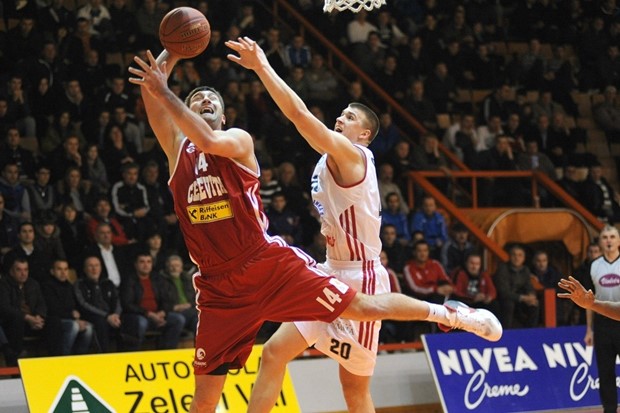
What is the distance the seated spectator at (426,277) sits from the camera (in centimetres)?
1237

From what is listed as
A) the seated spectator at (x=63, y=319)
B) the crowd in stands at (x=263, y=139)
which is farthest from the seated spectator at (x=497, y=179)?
the seated spectator at (x=63, y=319)

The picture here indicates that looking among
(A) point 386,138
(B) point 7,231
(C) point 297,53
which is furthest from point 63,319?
(C) point 297,53

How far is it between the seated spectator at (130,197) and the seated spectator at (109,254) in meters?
0.57

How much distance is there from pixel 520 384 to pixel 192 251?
5645 mm

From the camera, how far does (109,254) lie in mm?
11508

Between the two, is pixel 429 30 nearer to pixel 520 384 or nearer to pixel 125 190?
pixel 125 190

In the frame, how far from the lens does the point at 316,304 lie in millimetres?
6027

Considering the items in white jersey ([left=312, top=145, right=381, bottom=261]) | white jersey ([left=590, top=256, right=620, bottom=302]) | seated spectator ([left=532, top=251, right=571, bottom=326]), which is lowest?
seated spectator ([left=532, top=251, right=571, bottom=326])

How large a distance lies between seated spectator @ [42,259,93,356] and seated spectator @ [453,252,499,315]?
4.47 m

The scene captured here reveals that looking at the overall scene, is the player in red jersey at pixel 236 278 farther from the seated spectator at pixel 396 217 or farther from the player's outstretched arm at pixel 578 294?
the seated spectator at pixel 396 217

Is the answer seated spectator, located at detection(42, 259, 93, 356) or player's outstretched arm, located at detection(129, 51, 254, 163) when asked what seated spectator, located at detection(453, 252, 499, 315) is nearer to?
seated spectator, located at detection(42, 259, 93, 356)

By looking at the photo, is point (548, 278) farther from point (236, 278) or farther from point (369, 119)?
point (236, 278)

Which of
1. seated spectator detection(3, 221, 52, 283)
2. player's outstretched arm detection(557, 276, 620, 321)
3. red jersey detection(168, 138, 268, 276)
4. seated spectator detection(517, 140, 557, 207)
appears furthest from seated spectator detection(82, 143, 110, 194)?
player's outstretched arm detection(557, 276, 620, 321)

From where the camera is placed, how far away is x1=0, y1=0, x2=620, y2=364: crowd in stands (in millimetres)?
11148
